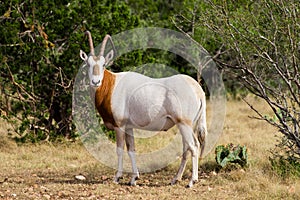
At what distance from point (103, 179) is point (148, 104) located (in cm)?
133

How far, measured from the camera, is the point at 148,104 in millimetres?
7445

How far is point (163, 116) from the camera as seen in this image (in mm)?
7453

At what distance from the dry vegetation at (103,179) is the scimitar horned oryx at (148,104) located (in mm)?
331

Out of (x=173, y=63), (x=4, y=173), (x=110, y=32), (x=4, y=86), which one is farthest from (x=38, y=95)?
(x=173, y=63)

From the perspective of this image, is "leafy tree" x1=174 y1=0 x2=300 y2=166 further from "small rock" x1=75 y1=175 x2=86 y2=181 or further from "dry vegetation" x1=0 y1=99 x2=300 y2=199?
"small rock" x1=75 y1=175 x2=86 y2=181

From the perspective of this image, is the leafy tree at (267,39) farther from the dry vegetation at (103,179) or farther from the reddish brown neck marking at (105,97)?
the reddish brown neck marking at (105,97)

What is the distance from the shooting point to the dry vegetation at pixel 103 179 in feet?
22.4

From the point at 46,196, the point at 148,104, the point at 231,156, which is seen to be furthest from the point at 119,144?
the point at 231,156

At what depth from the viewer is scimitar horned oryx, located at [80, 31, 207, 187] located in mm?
7402

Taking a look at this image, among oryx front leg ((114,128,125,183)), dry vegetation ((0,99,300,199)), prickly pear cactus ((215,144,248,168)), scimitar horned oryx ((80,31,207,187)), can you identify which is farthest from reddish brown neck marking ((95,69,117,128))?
prickly pear cactus ((215,144,248,168))

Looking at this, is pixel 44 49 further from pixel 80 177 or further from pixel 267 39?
pixel 267 39

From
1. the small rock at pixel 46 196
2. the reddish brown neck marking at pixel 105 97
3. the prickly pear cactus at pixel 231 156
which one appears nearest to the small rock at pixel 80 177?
the reddish brown neck marking at pixel 105 97

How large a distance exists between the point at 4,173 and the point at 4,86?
8.55 feet

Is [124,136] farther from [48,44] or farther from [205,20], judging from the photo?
[48,44]
